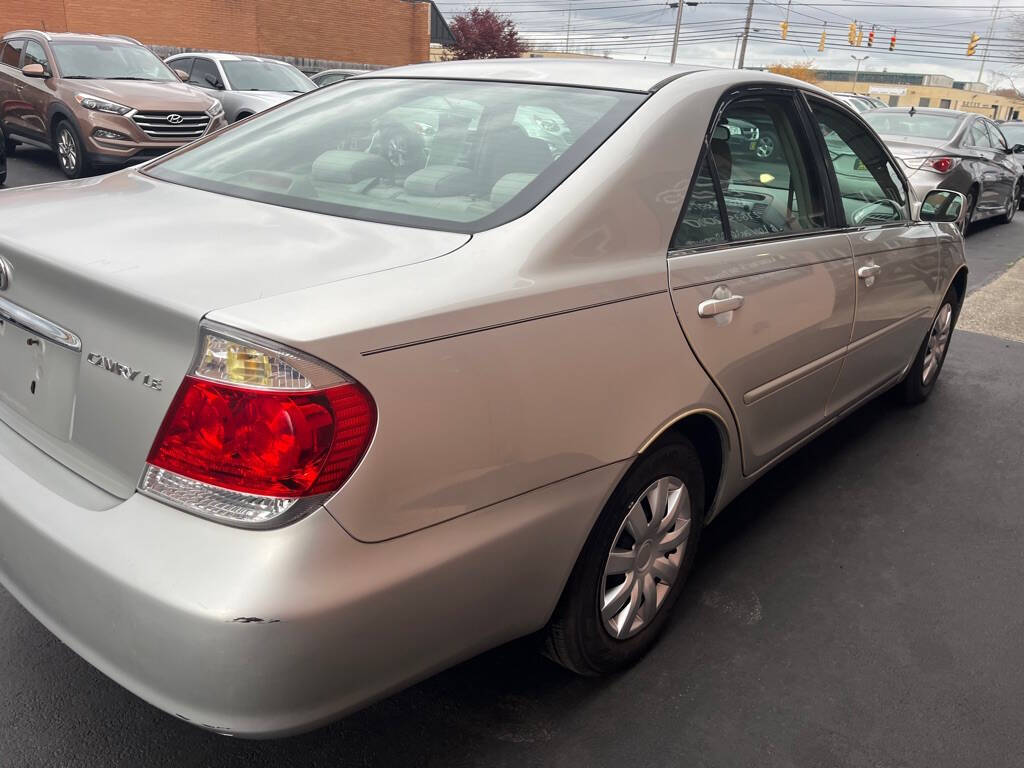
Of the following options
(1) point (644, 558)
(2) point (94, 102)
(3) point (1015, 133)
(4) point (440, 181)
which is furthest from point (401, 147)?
(3) point (1015, 133)

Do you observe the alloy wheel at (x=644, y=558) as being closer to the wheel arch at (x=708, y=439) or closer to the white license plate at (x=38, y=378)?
the wheel arch at (x=708, y=439)

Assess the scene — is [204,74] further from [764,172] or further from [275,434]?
[275,434]

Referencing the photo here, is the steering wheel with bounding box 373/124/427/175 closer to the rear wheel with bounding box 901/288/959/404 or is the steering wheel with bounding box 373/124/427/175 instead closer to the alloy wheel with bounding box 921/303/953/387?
the rear wheel with bounding box 901/288/959/404

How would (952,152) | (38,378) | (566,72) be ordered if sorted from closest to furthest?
(38,378) < (566,72) < (952,152)

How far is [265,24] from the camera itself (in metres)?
29.9

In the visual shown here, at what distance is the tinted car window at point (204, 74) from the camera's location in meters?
12.6

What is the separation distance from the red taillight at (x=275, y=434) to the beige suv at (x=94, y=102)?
8.90 meters

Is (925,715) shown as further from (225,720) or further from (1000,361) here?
(1000,361)

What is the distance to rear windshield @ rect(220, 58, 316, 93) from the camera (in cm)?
1262

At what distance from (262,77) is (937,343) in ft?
35.8

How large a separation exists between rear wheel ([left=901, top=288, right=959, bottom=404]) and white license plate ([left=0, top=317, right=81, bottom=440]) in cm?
394

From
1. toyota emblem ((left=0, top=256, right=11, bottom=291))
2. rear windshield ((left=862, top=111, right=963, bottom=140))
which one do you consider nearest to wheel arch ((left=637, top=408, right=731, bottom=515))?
toyota emblem ((left=0, top=256, right=11, bottom=291))

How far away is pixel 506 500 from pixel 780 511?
2.06m

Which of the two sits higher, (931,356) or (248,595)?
(248,595)
